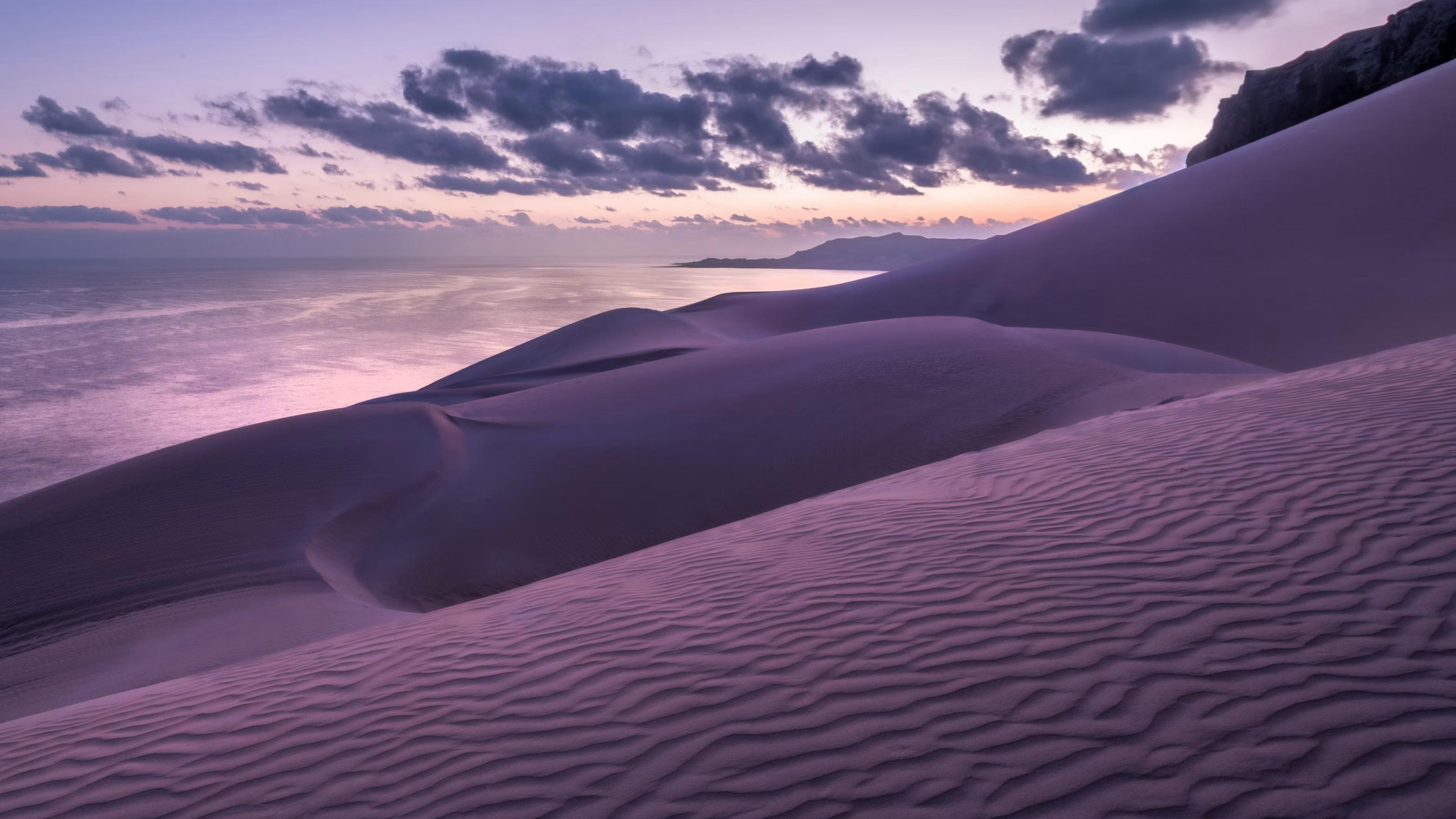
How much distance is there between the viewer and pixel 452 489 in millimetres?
7359

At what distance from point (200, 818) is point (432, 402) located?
34.1 feet

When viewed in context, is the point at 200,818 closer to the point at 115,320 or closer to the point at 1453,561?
the point at 1453,561

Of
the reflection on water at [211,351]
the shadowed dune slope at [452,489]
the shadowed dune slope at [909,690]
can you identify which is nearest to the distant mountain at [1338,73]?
the shadowed dune slope at [452,489]

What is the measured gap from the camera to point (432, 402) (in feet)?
39.1

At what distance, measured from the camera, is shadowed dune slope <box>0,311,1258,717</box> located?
5.10 meters

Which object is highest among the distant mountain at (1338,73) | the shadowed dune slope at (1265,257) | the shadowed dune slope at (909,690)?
the distant mountain at (1338,73)

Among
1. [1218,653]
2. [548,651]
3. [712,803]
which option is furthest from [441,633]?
[1218,653]

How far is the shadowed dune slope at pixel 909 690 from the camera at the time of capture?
1.84 meters

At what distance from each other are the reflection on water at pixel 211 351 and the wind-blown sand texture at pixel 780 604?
869 cm

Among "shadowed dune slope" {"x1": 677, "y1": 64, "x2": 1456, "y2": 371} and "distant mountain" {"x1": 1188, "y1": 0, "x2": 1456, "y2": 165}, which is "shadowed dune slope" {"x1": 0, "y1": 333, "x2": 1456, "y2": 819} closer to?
"shadowed dune slope" {"x1": 677, "y1": 64, "x2": 1456, "y2": 371}

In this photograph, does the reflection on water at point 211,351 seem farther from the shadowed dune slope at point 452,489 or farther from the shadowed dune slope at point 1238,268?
the shadowed dune slope at point 452,489

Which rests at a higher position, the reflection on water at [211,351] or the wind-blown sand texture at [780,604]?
the reflection on water at [211,351]

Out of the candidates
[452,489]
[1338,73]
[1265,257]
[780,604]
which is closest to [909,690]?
[780,604]

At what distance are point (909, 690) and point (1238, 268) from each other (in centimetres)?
1502
